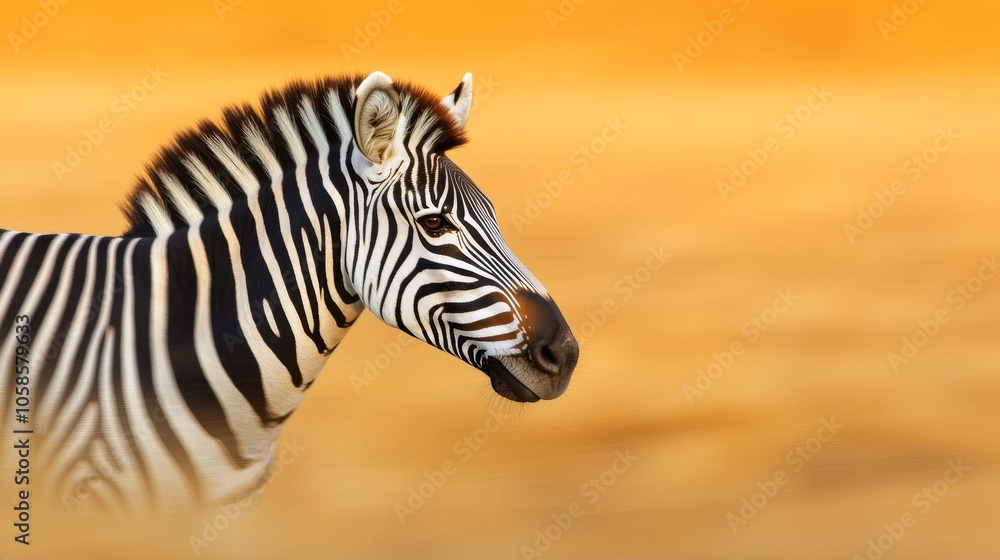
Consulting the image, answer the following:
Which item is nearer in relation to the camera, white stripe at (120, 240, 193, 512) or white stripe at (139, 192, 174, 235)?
white stripe at (120, 240, 193, 512)

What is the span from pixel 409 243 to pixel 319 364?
1.63 feet

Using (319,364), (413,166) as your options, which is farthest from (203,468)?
(413,166)

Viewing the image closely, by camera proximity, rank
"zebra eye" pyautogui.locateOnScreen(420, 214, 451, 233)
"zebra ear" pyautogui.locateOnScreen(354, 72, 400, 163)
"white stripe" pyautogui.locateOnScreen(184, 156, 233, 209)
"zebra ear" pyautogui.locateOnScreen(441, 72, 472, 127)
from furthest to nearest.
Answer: "zebra ear" pyautogui.locateOnScreen(441, 72, 472, 127)
"white stripe" pyautogui.locateOnScreen(184, 156, 233, 209)
"zebra eye" pyautogui.locateOnScreen(420, 214, 451, 233)
"zebra ear" pyautogui.locateOnScreen(354, 72, 400, 163)

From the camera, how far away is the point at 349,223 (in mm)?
2379

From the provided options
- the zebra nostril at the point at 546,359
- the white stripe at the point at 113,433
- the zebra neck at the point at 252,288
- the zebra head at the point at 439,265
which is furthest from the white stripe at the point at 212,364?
the zebra nostril at the point at 546,359

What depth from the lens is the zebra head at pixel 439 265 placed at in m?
2.27

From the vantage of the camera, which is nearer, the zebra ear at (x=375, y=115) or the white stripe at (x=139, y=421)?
the zebra ear at (x=375, y=115)

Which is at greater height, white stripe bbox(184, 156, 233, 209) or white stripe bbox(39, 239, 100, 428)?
white stripe bbox(184, 156, 233, 209)

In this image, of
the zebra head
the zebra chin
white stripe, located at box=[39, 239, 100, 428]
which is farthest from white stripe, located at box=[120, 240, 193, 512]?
the zebra chin

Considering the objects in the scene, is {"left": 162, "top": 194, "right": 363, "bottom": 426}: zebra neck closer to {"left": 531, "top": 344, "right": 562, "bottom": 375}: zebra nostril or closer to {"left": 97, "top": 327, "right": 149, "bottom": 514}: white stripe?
{"left": 97, "top": 327, "right": 149, "bottom": 514}: white stripe

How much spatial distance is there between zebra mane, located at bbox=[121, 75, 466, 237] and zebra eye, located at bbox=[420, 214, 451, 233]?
0.25 m

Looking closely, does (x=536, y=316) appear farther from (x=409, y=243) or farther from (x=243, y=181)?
(x=243, y=181)

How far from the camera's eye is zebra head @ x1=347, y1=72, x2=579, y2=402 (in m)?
2.27

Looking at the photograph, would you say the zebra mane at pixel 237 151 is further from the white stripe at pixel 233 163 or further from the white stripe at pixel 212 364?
the white stripe at pixel 212 364
